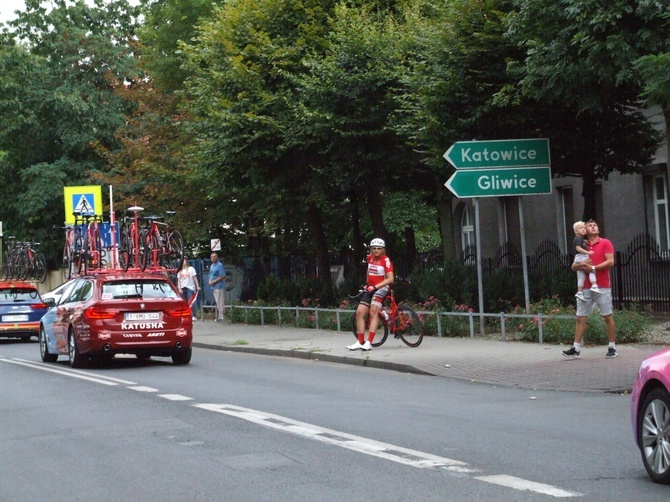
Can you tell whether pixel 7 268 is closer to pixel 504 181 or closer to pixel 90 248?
pixel 90 248

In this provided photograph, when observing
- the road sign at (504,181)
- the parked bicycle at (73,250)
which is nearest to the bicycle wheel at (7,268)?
the parked bicycle at (73,250)

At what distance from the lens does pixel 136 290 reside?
1925 centimetres

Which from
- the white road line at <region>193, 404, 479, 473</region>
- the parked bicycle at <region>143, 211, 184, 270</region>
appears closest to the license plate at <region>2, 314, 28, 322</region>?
the parked bicycle at <region>143, 211, 184, 270</region>

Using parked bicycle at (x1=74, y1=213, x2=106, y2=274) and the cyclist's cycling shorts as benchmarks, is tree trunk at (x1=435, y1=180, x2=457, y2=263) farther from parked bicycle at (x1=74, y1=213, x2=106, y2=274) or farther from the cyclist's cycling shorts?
the cyclist's cycling shorts

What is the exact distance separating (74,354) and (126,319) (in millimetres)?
1296

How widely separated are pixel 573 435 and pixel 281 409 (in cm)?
338

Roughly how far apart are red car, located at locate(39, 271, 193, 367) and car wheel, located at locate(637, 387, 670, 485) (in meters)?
12.1

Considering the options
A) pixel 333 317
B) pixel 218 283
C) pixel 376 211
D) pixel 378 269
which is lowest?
pixel 333 317

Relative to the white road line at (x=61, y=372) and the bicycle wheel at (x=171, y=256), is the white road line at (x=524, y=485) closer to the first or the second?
the white road line at (x=61, y=372)

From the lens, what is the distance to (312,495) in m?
7.44

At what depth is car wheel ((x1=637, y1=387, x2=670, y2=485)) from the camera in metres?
7.45

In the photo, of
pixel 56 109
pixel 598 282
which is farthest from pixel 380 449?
pixel 56 109

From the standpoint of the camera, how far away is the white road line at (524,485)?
285 inches

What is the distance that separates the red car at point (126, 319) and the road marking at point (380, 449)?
22.2 feet
